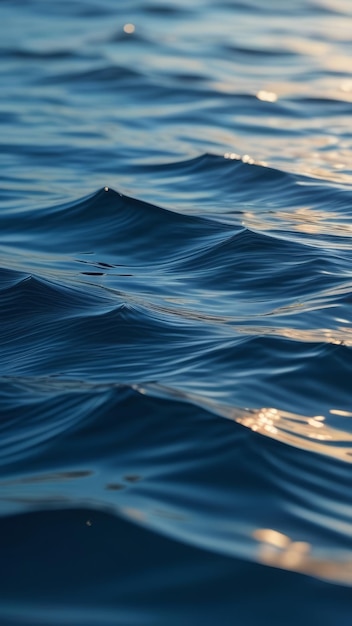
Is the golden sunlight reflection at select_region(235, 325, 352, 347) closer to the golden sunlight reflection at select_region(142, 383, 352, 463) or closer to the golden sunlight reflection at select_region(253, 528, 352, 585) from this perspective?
the golden sunlight reflection at select_region(142, 383, 352, 463)

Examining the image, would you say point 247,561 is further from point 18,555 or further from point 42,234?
point 42,234

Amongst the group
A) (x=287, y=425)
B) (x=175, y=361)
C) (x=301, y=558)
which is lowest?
(x=301, y=558)

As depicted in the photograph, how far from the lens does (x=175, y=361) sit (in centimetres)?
280

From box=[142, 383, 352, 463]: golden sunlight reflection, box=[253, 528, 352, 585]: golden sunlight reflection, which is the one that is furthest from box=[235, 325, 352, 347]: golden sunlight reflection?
box=[253, 528, 352, 585]: golden sunlight reflection

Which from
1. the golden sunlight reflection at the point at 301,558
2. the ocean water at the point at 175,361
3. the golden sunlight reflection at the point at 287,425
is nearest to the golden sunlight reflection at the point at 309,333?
the ocean water at the point at 175,361

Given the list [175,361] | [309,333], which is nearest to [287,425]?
[175,361]

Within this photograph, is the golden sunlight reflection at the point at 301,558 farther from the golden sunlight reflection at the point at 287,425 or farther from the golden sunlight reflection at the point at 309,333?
the golden sunlight reflection at the point at 309,333

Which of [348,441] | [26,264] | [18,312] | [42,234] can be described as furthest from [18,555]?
[42,234]

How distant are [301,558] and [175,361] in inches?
39.3

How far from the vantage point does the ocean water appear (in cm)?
186

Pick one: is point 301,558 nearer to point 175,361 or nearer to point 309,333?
point 175,361

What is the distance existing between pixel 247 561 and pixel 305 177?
3342 mm

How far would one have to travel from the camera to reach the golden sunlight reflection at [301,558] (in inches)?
72.2

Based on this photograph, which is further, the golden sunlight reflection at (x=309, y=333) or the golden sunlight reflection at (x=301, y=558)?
the golden sunlight reflection at (x=309, y=333)
